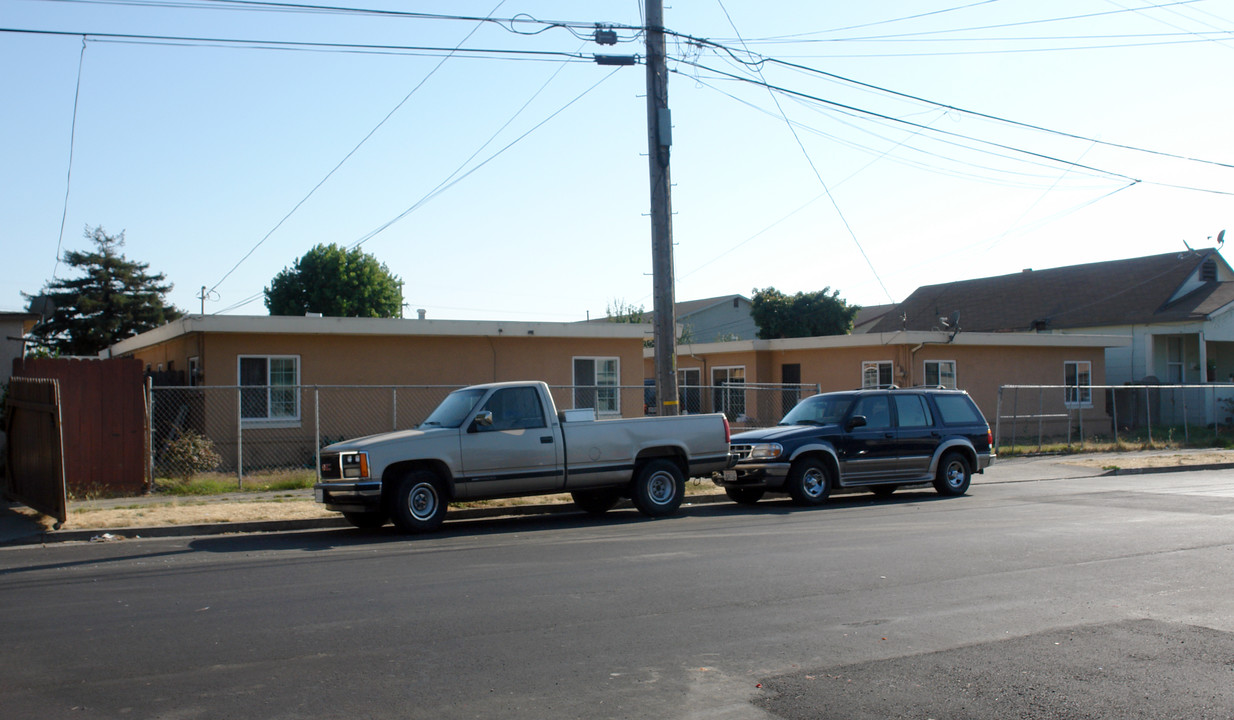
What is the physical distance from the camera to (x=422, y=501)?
39.3 ft

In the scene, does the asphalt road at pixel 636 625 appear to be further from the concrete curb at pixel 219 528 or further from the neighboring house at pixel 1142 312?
the neighboring house at pixel 1142 312

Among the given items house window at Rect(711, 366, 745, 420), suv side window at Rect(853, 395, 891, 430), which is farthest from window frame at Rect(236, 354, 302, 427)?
house window at Rect(711, 366, 745, 420)

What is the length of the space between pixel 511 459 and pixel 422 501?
4.10 ft

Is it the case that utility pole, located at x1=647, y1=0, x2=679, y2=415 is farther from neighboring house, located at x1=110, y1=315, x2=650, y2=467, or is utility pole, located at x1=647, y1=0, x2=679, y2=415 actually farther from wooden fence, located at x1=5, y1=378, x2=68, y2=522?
wooden fence, located at x1=5, y1=378, x2=68, y2=522

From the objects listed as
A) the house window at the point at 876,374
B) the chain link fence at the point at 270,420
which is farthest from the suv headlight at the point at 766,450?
the house window at the point at 876,374

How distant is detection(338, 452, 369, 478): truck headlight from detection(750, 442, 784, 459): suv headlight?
5920mm

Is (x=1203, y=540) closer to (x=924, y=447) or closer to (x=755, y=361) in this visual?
(x=924, y=447)

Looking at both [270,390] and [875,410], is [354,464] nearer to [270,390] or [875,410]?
[875,410]

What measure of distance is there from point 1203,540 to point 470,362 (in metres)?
15.9

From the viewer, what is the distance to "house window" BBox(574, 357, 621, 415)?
2367cm

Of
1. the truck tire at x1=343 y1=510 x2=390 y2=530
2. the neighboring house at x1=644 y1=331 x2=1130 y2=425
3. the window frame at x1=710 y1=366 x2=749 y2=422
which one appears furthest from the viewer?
the window frame at x1=710 y1=366 x2=749 y2=422

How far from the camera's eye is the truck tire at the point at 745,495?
50.2ft

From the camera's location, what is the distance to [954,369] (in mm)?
29125

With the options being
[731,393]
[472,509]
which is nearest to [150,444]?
[472,509]
